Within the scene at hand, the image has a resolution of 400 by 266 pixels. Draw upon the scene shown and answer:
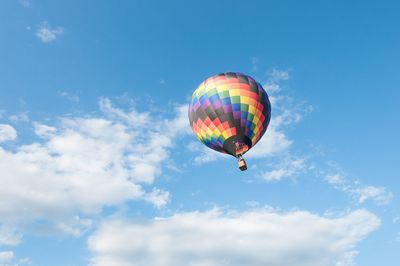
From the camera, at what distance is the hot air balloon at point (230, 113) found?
105ft

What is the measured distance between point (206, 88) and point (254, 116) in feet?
15.2

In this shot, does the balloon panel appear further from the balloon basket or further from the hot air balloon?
the balloon basket

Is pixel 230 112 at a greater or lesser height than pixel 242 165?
greater

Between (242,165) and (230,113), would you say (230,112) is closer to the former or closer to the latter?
(230,113)

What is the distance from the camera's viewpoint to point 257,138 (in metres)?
33.6

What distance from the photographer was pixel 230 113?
105 ft

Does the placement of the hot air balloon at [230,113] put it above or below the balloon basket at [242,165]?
above

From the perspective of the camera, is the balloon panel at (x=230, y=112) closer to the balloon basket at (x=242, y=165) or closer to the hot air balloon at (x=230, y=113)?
the hot air balloon at (x=230, y=113)

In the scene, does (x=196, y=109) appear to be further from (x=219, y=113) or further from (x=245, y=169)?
(x=245, y=169)

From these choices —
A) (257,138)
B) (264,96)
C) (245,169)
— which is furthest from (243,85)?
(245,169)

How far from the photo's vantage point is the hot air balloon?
3197cm

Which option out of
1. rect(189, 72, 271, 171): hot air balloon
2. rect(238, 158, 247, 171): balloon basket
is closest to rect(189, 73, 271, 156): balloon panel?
rect(189, 72, 271, 171): hot air balloon

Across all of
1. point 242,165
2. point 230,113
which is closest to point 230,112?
point 230,113

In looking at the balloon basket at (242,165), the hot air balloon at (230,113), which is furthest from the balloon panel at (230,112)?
the balloon basket at (242,165)
